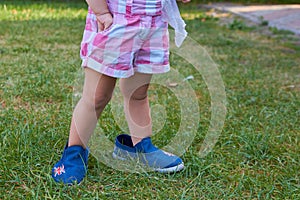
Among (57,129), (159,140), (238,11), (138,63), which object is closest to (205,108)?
(159,140)

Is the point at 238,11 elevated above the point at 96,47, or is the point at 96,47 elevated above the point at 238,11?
the point at 96,47

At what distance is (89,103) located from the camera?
1.79 metres

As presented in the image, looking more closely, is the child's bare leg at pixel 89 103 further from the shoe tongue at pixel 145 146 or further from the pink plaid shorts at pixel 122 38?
the shoe tongue at pixel 145 146

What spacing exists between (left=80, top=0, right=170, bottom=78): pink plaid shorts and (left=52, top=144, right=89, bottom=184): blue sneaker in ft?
1.02

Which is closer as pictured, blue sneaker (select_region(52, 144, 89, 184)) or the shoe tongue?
blue sneaker (select_region(52, 144, 89, 184))

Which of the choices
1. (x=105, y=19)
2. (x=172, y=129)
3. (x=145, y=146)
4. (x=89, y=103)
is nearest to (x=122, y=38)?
(x=105, y=19)

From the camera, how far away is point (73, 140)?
6.03 ft

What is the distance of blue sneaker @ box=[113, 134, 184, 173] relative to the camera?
192cm

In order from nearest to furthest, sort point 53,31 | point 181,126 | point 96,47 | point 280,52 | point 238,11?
point 96,47 → point 181,126 → point 280,52 → point 53,31 → point 238,11

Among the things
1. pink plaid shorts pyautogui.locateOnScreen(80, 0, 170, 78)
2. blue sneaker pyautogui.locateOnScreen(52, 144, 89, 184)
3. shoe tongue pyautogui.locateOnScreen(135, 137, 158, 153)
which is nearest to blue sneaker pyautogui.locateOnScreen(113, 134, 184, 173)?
shoe tongue pyautogui.locateOnScreen(135, 137, 158, 153)

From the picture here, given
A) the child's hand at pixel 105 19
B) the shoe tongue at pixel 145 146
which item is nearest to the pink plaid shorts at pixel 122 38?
the child's hand at pixel 105 19

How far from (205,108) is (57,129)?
952mm

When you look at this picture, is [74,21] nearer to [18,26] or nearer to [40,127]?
[18,26]

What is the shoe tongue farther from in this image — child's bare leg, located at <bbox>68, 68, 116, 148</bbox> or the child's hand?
the child's hand
